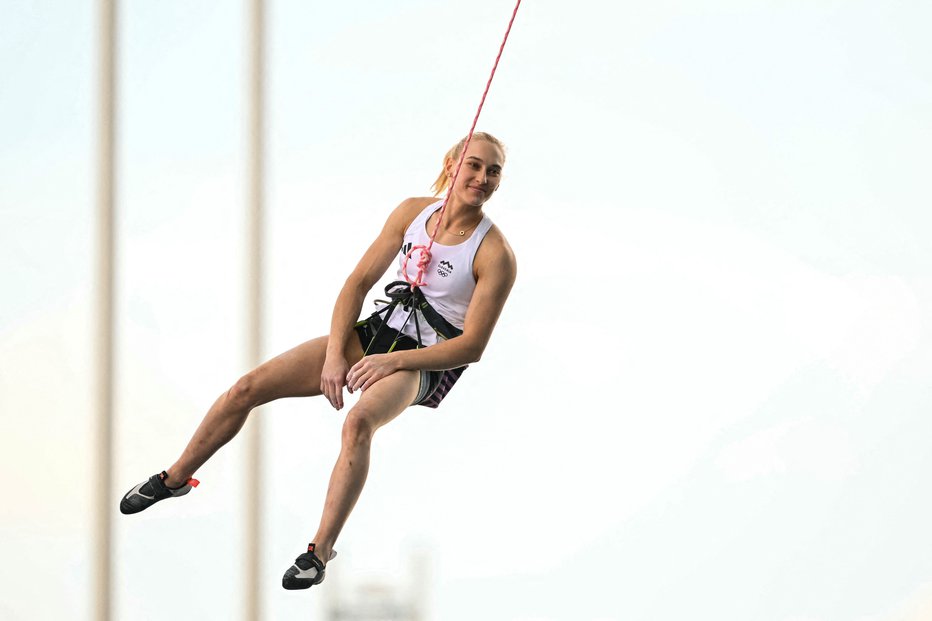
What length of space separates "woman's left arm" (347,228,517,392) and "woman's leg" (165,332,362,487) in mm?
124

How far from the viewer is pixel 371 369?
237cm

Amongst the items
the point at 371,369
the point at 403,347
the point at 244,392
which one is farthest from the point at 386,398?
the point at 244,392

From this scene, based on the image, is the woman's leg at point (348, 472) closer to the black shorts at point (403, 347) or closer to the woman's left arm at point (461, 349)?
the woman's left arm at point (461, 349)

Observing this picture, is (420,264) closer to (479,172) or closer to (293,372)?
(479,172)

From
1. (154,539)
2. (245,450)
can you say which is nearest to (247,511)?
(245,450)

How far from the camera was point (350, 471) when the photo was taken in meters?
2.26

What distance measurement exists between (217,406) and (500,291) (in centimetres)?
55

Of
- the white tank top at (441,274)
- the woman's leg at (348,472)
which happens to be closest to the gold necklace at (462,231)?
the white tank top at (441,274)

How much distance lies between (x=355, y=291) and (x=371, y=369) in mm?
200

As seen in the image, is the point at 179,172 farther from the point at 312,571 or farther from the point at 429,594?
the point at 312,571

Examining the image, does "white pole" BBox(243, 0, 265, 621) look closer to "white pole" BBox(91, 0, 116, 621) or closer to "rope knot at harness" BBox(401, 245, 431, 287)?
"white pole" BBox(91, 0, 116, 621)

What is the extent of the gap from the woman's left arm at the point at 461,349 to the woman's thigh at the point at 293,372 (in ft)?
0.39

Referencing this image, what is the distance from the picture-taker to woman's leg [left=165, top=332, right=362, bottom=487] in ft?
8.13

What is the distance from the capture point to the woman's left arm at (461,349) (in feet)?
7.77
